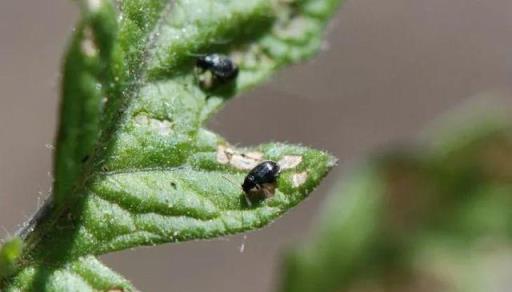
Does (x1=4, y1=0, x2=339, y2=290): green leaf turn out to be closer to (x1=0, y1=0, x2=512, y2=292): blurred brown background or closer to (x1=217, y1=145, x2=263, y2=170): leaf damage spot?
(x1=217, y1=145, x2=263, y2=170): leaf damage spot

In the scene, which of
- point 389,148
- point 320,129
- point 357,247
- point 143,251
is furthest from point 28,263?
point 320,129

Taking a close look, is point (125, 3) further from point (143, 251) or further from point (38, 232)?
point (143, 251)

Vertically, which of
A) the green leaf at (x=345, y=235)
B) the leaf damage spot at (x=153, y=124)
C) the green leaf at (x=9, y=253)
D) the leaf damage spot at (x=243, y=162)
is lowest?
the green leaf at (x=345, y=235)

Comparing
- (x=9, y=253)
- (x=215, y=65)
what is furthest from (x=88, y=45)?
(x=215, y=65)

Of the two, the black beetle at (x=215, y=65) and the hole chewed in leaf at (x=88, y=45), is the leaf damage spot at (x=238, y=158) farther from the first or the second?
the hole chewed in leaf at (x=88, y=45)

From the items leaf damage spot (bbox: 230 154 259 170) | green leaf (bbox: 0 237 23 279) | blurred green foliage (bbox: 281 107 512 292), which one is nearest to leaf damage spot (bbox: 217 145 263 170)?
leaf damage spot (bbox: 230 154 259 170)

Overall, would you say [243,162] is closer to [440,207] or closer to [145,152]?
[145,152]

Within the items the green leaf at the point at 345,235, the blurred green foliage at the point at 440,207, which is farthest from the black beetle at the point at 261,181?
the blurred green foliage at the point at 440,207
